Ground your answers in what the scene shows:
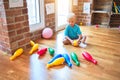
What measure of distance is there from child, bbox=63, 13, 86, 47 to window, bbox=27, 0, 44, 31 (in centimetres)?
58

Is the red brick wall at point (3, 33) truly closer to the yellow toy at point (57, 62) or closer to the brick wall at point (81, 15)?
the yellow toy at point (57, 62)

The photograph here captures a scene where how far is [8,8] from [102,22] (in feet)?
8.62

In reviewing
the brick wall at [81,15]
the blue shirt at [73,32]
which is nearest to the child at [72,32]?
the blue shirt at [73,32]

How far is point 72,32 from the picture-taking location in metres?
2.46

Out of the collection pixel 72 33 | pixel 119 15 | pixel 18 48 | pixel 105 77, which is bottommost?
pixel 105 77

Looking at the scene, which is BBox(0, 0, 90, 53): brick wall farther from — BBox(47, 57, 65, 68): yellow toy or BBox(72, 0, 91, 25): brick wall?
BBox(72, 0, 91, 25): brick wall

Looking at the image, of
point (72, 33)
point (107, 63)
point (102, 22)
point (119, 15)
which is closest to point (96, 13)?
point (102, 22)

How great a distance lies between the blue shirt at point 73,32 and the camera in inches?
95.7

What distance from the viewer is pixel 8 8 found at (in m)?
1.82

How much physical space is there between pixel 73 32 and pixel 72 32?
18 mm

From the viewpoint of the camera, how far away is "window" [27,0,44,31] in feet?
8.39

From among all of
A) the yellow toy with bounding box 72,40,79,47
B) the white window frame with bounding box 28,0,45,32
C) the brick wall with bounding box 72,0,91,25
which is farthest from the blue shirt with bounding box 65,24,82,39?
the brick wall with bounding box 72,0,91,25

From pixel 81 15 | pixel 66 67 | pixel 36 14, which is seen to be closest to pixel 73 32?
pixel 36 14

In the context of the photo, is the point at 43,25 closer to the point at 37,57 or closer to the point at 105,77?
the point at 37,57
